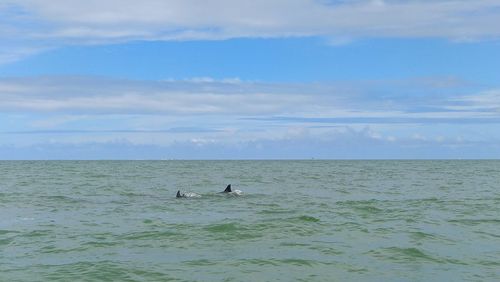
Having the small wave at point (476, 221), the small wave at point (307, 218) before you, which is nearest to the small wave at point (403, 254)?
the small wave at point (307, 218)

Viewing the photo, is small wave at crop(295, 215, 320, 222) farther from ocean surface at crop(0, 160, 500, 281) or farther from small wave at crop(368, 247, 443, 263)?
small wave at crop(368, 247, 443, 263)

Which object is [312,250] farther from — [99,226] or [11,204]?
[11,204]

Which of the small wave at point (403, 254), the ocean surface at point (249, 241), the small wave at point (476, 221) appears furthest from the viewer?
the small wave at point (476, 221)

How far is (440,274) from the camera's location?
14.4 meters

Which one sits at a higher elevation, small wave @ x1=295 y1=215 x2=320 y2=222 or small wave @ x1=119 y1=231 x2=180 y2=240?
small wave @ x1=295 y1=215 x2=320 y2=222

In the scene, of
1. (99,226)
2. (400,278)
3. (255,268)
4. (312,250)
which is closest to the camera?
(400,278)

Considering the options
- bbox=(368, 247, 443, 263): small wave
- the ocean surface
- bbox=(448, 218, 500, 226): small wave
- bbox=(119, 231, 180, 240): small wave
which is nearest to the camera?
the ocean surface

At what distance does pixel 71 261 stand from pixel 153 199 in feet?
63.0

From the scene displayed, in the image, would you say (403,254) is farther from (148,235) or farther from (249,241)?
(148,235)

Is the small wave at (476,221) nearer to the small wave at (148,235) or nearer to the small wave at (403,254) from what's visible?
the small wave at (403,254)

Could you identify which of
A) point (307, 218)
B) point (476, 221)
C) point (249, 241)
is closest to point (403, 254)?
point (249, 241)

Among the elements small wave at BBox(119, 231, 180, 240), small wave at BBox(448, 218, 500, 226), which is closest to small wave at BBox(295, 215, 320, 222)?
small wave at BBox(448, 218, 500, 226)

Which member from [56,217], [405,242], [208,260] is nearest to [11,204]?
[56,217]

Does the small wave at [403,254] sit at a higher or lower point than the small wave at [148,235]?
lower
